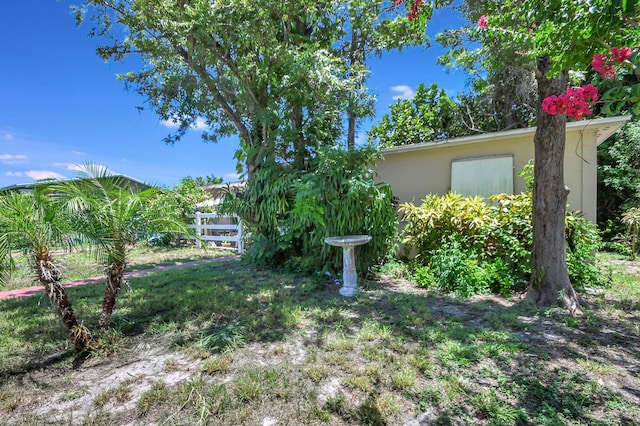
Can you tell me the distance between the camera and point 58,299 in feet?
8.56

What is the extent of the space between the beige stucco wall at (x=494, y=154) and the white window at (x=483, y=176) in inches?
5.0

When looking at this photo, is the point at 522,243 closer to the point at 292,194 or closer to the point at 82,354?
the point at 292,194

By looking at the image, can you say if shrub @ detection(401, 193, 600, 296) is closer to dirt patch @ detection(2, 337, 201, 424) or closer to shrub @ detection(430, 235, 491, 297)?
shrub @ detection(430, 235, 491, 297)

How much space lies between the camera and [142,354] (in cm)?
282

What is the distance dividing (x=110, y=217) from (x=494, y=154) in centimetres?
684

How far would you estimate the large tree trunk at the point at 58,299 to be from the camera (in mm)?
2494

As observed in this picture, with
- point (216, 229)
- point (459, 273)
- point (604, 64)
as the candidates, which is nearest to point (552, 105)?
point (604, 64)

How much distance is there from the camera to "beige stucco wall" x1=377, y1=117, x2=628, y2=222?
5.81m

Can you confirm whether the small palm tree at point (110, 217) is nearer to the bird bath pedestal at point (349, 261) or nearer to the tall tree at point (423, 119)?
the bird bath pedestal at point (349, 261)

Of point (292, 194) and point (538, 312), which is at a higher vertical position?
point (292, 194)

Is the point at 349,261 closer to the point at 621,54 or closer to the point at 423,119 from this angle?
the point at 621,54

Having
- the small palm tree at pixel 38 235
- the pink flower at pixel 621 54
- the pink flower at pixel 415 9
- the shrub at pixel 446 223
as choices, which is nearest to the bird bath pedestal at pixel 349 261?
the shrub at pixel 446 223

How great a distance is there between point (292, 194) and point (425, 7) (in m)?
3.43

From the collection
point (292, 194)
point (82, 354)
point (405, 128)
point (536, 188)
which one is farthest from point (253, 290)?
point (405, 128)
